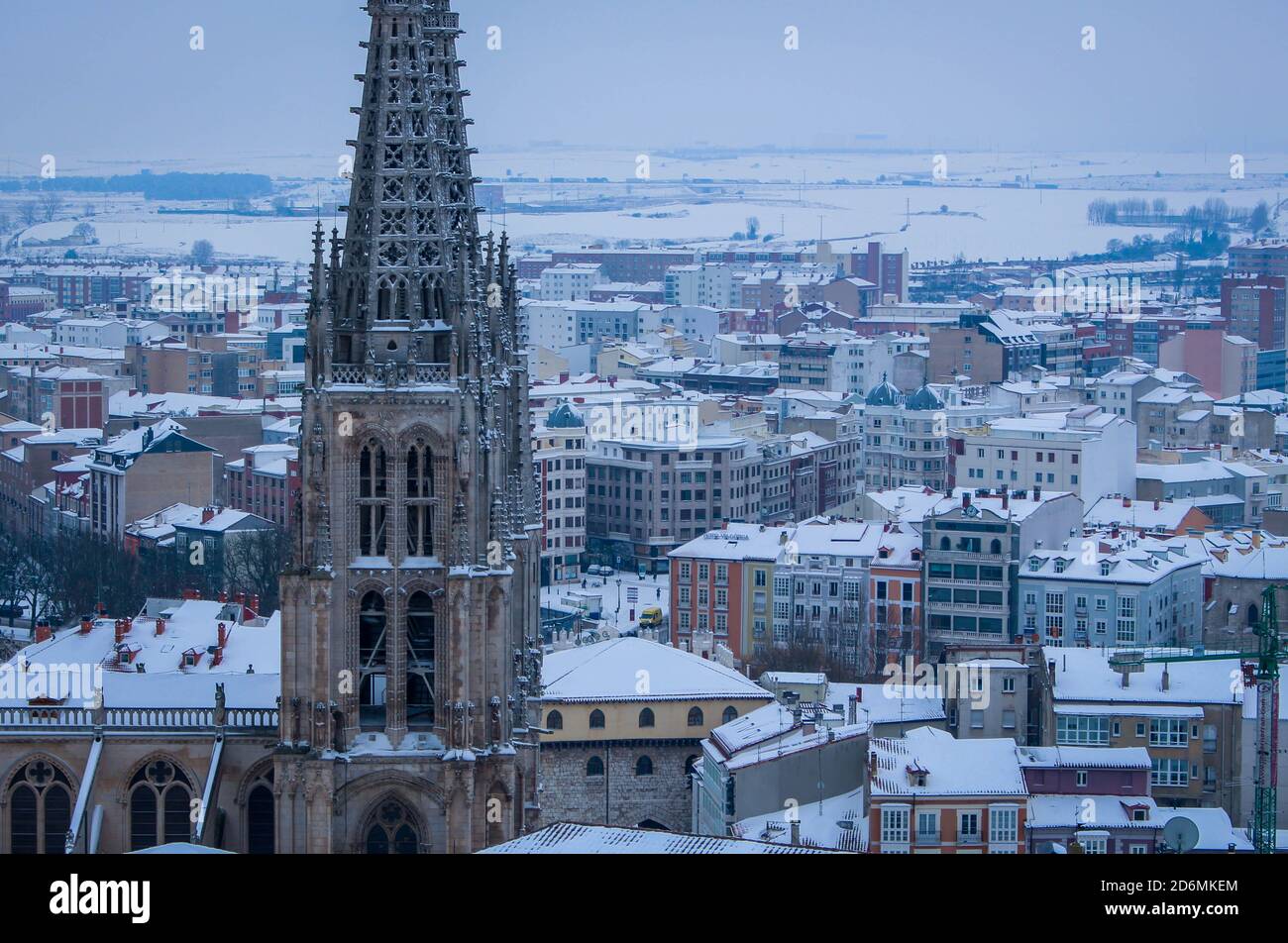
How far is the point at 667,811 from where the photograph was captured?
3120 cm

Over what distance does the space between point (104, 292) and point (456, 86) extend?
101 meters

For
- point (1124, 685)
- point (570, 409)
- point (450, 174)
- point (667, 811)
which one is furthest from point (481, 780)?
point (570, 409)

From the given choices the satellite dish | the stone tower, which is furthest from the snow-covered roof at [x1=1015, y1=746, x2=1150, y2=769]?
the stone tower

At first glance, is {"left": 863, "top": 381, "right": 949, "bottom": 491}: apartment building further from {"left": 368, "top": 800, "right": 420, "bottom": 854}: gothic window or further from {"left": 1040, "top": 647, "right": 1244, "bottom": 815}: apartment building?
{"left": 368, "top": 800, "right": 420, "bottom": 854}: gothic window

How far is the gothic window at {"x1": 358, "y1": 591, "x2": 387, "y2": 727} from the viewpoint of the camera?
20938 mm

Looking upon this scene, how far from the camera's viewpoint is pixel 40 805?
21.9 metres

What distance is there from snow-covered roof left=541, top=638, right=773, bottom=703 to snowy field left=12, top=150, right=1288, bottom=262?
81.6 feet

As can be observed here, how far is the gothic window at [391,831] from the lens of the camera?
2100cm

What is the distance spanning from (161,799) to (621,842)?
660cm

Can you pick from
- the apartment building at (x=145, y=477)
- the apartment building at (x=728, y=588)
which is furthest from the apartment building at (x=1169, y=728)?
the apartment building at (x=145, y=477)

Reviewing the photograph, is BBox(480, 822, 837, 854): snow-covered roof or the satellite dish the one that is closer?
BBox(480, 822, 837, 854): snow-covered roof

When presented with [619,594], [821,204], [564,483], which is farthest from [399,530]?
[821,204]

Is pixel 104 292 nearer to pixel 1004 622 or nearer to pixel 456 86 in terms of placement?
pixel 1004 622

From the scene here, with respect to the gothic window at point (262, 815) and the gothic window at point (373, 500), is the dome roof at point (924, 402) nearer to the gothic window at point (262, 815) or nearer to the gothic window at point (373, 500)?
the gothic window at point (262, 815)
